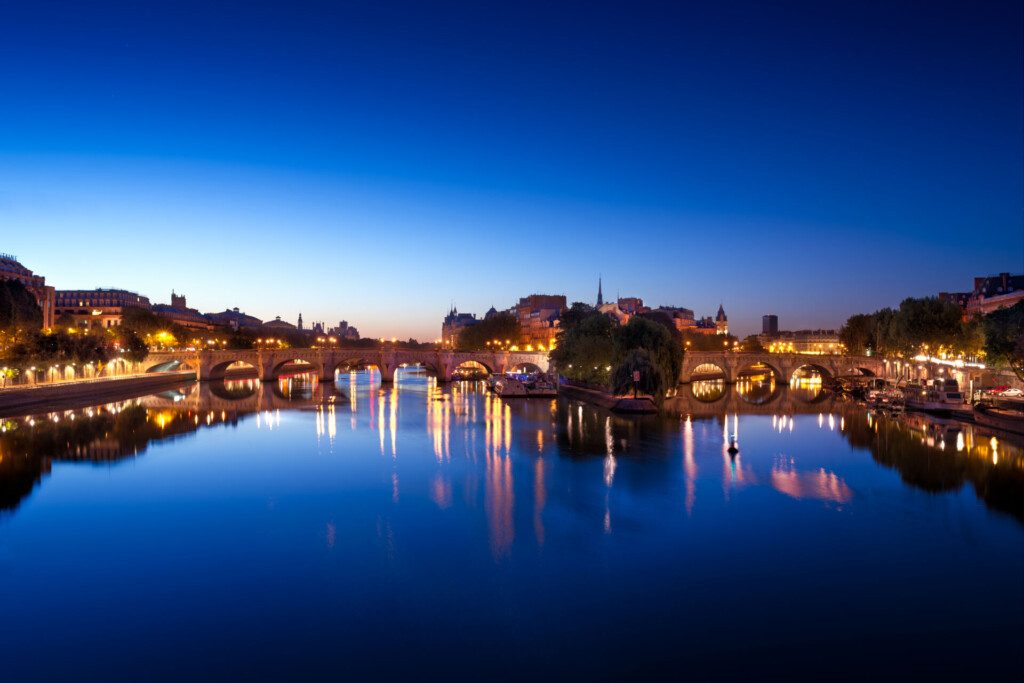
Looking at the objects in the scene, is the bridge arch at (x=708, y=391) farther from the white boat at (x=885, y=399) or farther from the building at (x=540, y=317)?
the building at (x=540, y=317)

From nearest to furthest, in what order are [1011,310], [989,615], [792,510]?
[989,615]
[792,510]
[1011,310]

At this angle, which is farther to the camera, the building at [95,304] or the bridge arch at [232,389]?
the building at [95,304]

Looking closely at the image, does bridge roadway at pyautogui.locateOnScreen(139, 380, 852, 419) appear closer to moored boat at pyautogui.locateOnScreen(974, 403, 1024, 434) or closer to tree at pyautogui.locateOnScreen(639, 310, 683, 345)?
tree at pyautogui.locateOnScreen(639, 310, 683, 345)

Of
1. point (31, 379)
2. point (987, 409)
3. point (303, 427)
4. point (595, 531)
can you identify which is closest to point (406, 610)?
point (595, 531)

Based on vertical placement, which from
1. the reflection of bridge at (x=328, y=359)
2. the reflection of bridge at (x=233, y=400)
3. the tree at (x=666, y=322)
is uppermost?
the tree at (x=666, y=322)

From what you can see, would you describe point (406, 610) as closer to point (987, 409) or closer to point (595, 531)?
point (595, 531)

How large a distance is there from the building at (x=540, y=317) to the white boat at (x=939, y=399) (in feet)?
316

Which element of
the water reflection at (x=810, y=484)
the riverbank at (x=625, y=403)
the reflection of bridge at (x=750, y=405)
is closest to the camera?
the water reflection at (x=810, y=484)

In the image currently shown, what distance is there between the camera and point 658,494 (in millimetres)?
27000

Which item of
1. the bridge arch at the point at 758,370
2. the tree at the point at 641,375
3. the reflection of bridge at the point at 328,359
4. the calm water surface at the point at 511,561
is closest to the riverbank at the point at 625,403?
the tree at the point at 641,375

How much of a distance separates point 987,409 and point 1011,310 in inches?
384

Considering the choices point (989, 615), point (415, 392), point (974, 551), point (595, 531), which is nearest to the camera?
point (989, 615)

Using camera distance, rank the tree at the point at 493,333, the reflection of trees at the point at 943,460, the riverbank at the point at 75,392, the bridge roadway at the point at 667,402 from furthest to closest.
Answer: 1. the tree at the point at 493,333
2. the bridge roadway at the point at 667,402
3. the riverbank at the point at 75,392
4. the reflection of trees at the point at 943,460

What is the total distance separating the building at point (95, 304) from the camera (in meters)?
139
